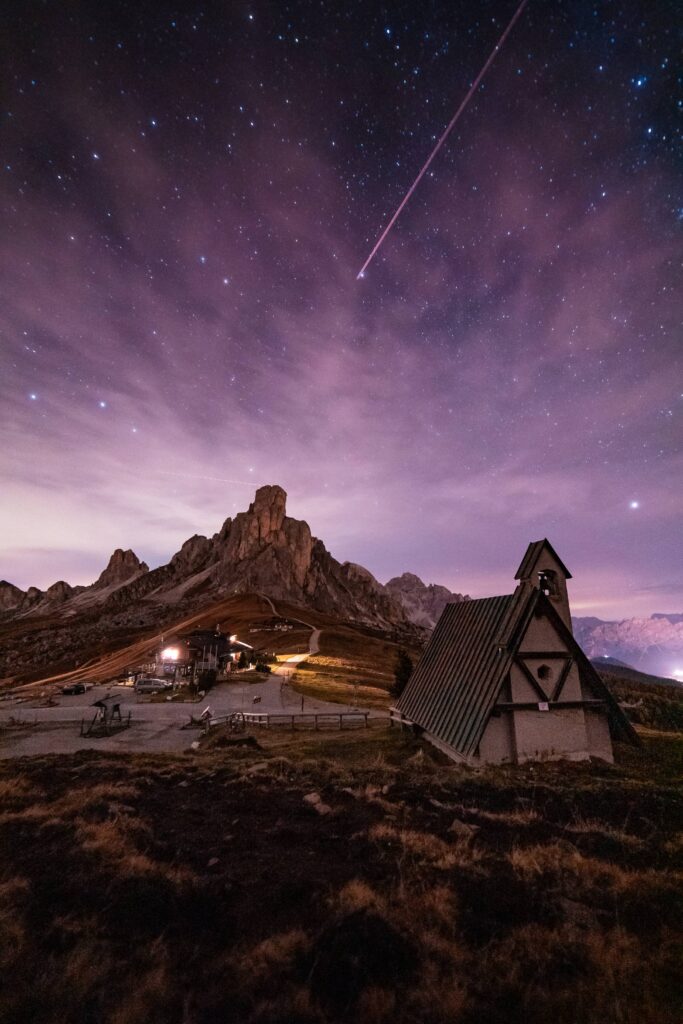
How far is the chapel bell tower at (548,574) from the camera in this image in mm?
20000

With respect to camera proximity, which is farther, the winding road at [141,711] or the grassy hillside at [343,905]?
the winding road at [141,711]

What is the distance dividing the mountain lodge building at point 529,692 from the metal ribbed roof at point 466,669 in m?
0.05

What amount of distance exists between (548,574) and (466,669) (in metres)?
5.89

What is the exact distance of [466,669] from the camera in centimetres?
2105

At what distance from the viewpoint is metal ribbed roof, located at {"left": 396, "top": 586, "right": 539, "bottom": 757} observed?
60.7 ft

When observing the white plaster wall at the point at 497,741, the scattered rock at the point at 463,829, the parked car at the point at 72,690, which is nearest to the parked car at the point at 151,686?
the parked car at the point at 72,690

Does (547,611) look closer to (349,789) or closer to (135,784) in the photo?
(349,789)

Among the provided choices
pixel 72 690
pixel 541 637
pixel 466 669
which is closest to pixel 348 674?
pixel 72 690

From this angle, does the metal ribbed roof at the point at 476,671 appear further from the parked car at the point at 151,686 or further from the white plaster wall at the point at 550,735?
the parked car at the point at 151,686

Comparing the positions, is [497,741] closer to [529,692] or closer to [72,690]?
[529,692]

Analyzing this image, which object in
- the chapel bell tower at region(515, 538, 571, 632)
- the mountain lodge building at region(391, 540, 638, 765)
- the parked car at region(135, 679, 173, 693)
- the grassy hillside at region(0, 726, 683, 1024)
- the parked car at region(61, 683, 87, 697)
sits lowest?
the parked car at region(61, 683, 87, 697)

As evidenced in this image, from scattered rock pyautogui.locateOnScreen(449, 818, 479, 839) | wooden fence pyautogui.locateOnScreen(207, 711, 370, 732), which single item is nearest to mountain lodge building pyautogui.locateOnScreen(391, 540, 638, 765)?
scattered rock pyautogui.locateOnScreen(449, 818, 479, 839)

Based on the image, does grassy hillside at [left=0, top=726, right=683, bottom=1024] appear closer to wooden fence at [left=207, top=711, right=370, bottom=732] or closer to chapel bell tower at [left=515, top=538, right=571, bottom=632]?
chapel bell tower at [left=515, top=538, right=571, bottom=632]

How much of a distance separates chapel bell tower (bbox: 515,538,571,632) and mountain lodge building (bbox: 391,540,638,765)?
0.15 feet
